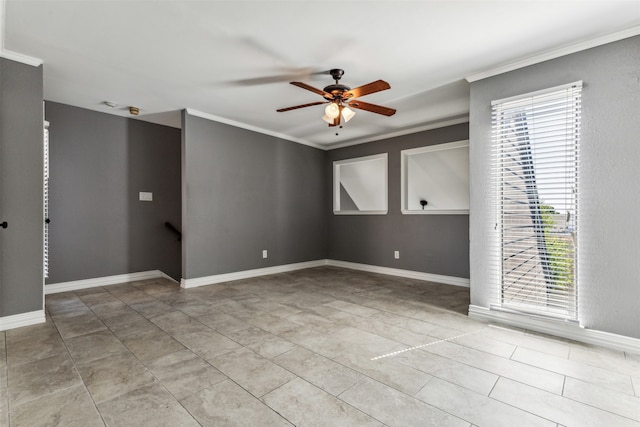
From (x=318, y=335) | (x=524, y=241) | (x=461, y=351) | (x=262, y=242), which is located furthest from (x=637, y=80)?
(x=262, y=242)

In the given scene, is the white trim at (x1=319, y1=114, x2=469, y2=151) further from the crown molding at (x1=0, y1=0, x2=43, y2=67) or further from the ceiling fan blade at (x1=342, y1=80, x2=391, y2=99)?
the crown molding at (x1=0, y1=0, x2=43, y2=67)

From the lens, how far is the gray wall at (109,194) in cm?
397

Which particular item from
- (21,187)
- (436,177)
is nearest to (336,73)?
(21,187)

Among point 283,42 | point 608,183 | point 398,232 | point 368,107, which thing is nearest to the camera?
point 608,183

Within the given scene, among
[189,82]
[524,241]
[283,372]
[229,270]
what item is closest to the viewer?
[283,372]

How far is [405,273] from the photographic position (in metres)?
5.07

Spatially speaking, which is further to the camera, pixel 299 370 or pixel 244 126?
pixel 244 126

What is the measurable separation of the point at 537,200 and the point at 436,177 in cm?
287

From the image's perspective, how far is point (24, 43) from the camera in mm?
2537

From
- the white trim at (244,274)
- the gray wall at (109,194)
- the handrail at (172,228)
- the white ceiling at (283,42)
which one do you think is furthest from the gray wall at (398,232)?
the gray wall at (109,194)

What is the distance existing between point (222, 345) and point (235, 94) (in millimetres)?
2792

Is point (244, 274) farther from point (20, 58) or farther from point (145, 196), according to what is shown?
point (20, 58)

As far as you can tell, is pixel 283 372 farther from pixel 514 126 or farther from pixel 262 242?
pixel 262 242

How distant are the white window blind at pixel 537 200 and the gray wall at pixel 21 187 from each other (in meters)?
4.39
